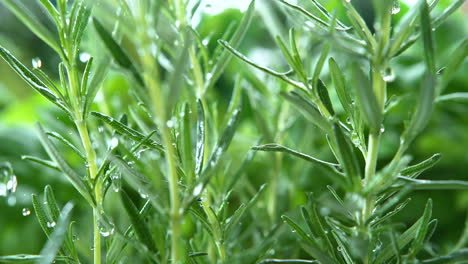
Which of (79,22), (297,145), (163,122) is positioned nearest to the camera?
(163,122)

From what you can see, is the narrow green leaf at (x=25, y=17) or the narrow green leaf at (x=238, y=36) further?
the narrow green leaf at (x=238, y=36)

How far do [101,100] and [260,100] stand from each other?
23 centimetres

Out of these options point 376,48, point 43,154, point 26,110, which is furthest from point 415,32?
point 26,110

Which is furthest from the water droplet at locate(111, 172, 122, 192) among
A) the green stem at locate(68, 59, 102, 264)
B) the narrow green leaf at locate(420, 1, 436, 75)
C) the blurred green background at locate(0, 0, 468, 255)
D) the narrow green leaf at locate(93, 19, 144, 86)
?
the blurred green background at locate(0, 0, 468, 255)

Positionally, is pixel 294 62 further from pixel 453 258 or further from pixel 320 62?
pixel 453 258

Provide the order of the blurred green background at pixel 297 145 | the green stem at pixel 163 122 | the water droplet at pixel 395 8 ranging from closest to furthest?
the green stem at pixel 163 122
the water droplet at pixel 395 8
the blurred green background at pixel 297 145

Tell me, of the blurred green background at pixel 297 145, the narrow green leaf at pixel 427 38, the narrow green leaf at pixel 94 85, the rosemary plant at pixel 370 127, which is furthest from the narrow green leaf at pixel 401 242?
the blurred green background at pixel 297 145

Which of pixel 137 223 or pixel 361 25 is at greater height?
pixel 361 25

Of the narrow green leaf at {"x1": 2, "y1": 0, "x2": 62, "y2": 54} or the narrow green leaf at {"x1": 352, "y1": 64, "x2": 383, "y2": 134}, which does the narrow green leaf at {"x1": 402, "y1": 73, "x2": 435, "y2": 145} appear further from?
the narrow green leaf at {"x1": 2, "y1": 0, "x2": 62, "y2": 54}

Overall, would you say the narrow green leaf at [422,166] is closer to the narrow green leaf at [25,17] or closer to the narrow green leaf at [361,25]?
the narrow green leaf at [361,25]

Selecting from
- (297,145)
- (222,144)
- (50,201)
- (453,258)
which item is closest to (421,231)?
(453,258)

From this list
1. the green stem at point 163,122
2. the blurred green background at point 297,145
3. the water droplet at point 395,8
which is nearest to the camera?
the green stem at point 163,122

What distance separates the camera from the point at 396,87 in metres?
0.98

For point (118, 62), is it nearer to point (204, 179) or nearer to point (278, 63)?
point (204, 179)
